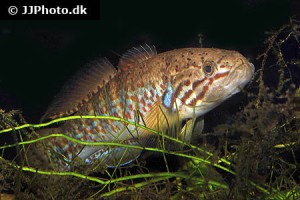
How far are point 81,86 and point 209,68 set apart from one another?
205 centimetres

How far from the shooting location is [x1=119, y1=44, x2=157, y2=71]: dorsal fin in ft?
17.5

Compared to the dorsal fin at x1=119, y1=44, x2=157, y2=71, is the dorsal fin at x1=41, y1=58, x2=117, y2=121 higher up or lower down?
lower down

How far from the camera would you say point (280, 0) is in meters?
7.77

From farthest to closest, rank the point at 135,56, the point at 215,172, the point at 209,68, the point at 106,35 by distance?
the point at 106,35, the point at 135,56, the point at 209,68, the point at 215,172

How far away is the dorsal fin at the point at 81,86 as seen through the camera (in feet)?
17.8

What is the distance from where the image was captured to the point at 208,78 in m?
4.81

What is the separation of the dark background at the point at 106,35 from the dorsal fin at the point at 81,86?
251cm

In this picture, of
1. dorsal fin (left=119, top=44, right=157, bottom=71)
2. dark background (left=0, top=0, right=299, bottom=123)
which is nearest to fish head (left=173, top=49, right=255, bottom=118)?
dorsal fin (left=119, top=44, right=157, bottom=71)

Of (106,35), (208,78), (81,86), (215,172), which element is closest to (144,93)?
(208,78)

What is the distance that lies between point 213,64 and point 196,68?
0.85 ft

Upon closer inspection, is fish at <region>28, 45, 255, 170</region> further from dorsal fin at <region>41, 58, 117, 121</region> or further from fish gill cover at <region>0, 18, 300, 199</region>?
fish gill cover at <region>0, 18, 300, 199</region>

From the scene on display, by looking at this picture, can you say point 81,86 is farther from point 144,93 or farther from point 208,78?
point 208,78

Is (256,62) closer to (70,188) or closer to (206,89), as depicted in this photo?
(206,89)

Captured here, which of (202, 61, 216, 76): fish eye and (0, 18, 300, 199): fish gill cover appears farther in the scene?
(202, 61, 216, 76): fish eye
